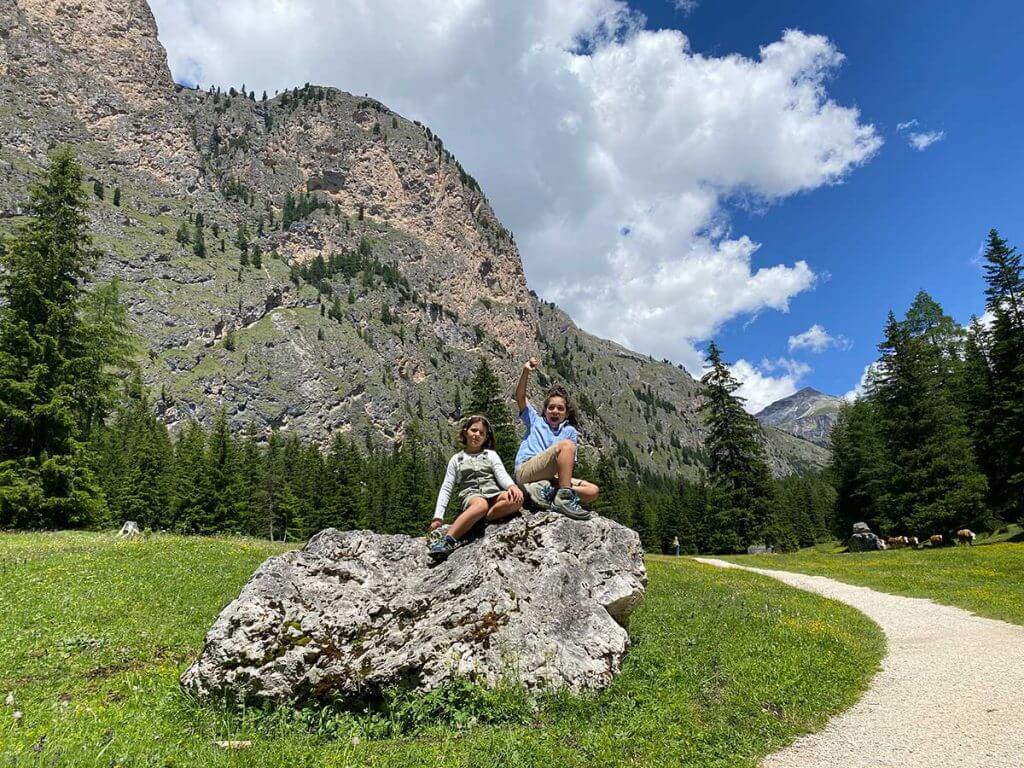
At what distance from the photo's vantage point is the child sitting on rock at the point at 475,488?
28.3 feet

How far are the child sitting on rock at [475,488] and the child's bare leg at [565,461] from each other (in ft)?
2.46

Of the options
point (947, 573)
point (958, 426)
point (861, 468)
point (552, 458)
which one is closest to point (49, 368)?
point (552, 458)

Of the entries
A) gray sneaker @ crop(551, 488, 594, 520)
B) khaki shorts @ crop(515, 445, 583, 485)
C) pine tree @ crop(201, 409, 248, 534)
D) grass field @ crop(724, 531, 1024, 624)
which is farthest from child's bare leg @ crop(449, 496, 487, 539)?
pine tree @ crop(201, 409, 248, 534)

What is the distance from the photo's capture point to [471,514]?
337 inches

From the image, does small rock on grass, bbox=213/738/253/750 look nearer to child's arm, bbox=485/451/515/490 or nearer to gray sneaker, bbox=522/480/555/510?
child's arm, bbox=485/451/515/490

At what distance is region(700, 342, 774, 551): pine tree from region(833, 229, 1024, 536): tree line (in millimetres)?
7604

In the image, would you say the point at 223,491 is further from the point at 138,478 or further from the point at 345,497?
the point at 138,478

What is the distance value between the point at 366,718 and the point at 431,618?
4.45 feet

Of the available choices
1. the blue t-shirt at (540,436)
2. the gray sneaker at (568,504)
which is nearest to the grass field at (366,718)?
the gray sneaker at (568,504)

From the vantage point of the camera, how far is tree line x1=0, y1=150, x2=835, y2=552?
73.2 ft

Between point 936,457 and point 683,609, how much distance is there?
2939cm

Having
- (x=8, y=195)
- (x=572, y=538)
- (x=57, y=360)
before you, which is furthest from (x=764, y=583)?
(x=8, y=195)

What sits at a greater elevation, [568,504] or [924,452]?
[924,452]

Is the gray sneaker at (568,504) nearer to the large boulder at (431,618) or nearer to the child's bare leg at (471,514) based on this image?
the large boulder at (431,618)
